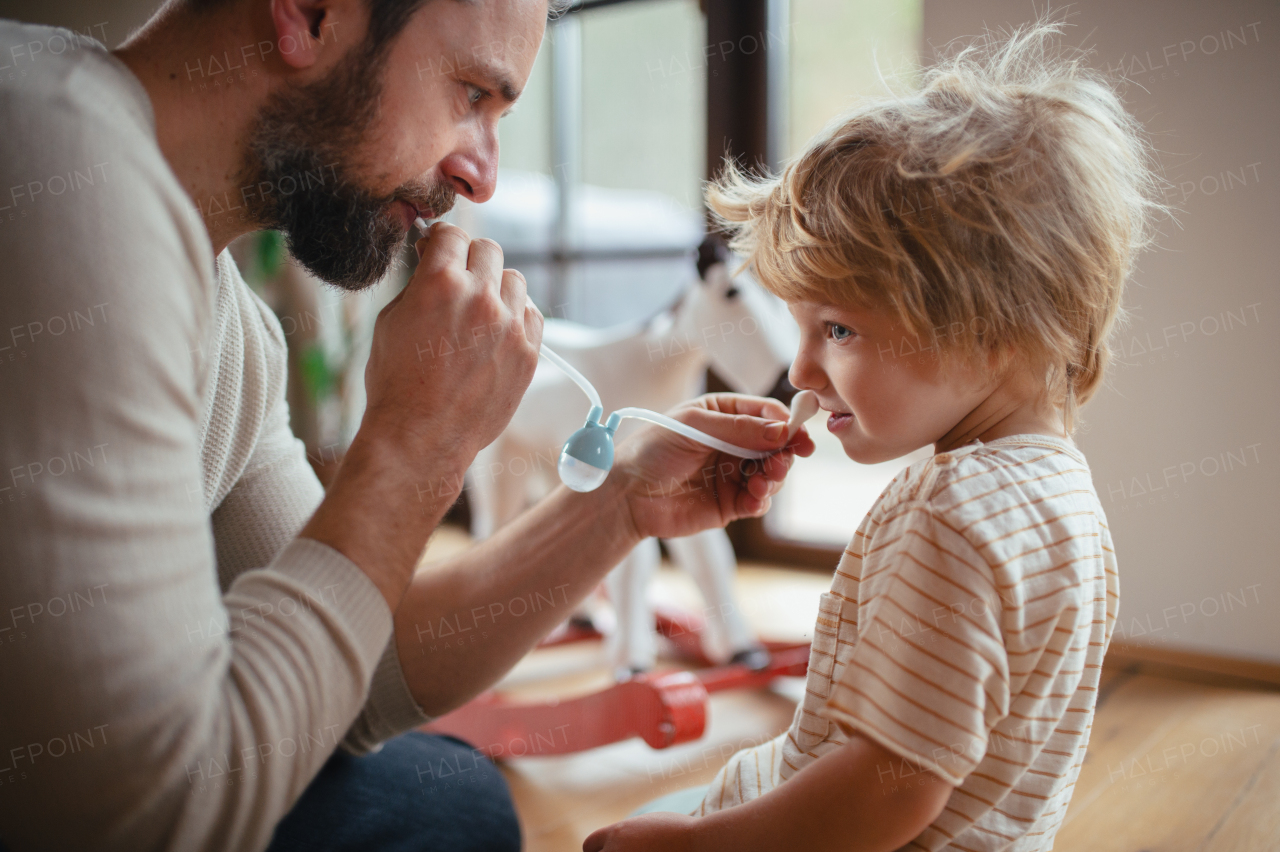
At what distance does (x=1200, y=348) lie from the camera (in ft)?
5.32

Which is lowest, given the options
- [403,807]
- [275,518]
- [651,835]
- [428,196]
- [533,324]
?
[403,807]

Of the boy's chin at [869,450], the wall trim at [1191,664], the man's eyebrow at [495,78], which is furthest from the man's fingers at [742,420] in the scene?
the wall trim at [1191,664]

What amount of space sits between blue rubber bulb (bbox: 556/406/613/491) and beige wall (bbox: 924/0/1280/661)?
129 centimetres

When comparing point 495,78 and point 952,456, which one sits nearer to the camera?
point 952,456

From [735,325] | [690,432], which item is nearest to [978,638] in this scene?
[690,432]

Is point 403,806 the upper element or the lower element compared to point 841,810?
lower

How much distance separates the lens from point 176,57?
74 cm

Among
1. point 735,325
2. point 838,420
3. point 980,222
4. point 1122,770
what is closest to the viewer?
point 980,222

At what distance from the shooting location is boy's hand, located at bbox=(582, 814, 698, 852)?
0.62 m

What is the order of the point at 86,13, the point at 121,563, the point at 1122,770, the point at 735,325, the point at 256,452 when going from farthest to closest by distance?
1. the point at 86,13
2. the point at 735,325
3. the point at 1122,770
4. the point at 256,452
5. the point at 121,563

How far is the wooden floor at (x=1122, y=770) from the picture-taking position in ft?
3.79

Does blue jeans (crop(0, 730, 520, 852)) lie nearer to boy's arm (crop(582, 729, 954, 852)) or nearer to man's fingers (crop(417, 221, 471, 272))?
boy's arm (crop(582, 729, 954, 852))

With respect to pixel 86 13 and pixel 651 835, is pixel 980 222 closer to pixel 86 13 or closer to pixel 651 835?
pixel 651 835

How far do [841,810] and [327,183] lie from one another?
2.17 ft
